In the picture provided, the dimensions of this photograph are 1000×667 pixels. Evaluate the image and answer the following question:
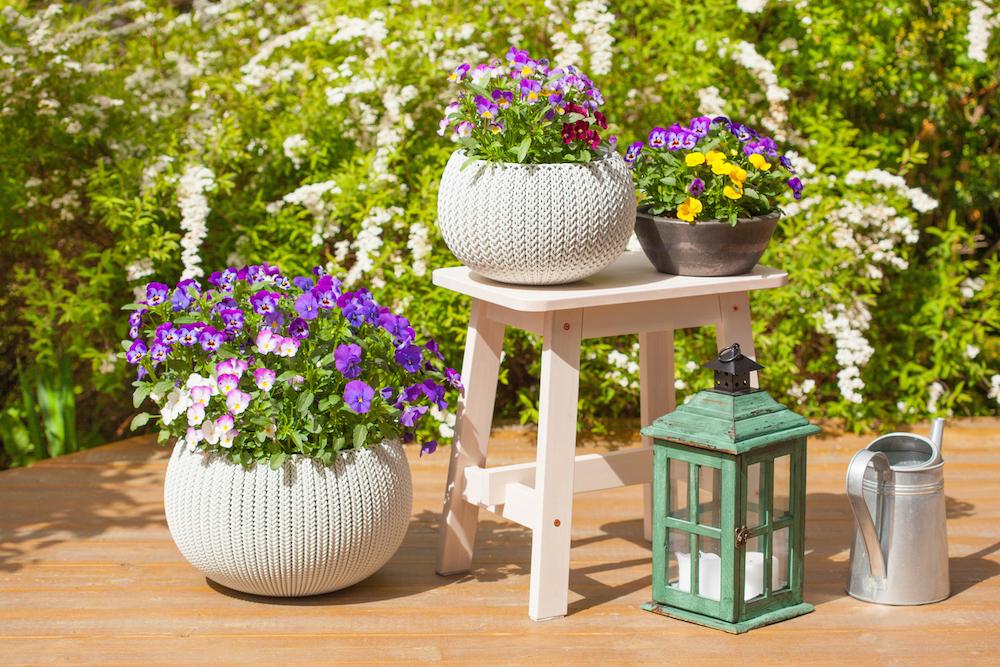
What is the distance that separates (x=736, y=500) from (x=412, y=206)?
1849 millimetres

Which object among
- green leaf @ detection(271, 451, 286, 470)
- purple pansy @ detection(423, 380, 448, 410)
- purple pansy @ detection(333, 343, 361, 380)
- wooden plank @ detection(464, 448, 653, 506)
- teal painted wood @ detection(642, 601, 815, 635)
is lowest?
teal painted wood @ detection(642, 601, 815, 635)

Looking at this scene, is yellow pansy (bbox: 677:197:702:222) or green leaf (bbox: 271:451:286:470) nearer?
green leaf (bbox: 271:451:286:470)

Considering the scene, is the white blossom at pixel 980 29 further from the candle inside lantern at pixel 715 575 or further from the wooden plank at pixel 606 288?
the candle inside lantern at pixel 715 575

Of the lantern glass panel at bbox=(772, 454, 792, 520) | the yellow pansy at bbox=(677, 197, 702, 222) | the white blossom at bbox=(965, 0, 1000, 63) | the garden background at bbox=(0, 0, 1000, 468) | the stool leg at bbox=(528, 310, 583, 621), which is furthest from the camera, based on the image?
the white blossom at bbox=(965, 0, 1000, 63)

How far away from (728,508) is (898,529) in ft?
1.47

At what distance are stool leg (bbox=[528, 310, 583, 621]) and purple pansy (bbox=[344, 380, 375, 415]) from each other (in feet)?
1.18

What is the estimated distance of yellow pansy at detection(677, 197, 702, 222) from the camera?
298 centimetres

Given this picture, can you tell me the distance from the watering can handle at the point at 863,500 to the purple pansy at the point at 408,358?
3.11ft

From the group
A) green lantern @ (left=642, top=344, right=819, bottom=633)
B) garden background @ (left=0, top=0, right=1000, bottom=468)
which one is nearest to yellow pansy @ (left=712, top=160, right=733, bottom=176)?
green lantern @ (left=642, top=344, right=819, bottom=633)

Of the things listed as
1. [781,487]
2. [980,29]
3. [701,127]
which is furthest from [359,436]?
[980,29]

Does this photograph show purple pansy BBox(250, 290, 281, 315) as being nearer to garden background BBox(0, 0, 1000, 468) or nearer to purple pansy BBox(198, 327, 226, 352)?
purple pansy BBox(198, 327, 226, 352)

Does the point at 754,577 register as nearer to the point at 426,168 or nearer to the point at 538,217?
the point at 538,217

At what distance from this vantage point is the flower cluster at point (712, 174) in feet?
9.82

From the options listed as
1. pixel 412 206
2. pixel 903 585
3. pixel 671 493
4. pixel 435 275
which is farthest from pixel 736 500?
pixel 412 206
